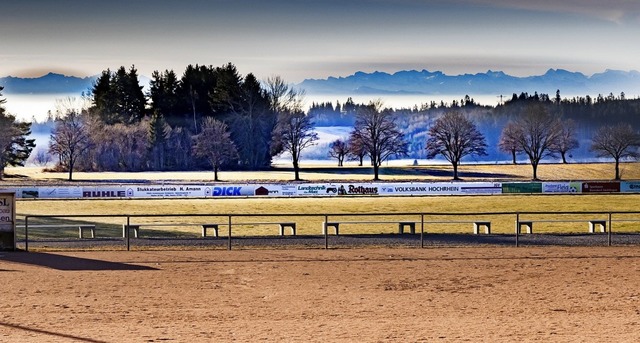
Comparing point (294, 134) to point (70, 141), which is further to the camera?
point (294, 134)

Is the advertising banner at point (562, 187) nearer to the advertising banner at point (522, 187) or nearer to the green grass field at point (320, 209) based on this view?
the advertising banner at point (522, 187)

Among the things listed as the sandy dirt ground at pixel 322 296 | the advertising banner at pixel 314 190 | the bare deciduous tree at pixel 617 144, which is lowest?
the sandy dirt ground at pixel 322 296

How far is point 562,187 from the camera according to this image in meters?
72.4

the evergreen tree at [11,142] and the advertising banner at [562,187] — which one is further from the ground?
the evergreen tree at [11,142]

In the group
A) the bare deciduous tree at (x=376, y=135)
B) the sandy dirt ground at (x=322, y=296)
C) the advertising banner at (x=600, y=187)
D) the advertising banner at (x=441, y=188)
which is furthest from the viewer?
the bare deciduous tree at (x=376, y=135)

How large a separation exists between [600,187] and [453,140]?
46.6 meters

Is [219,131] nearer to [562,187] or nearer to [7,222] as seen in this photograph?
[562,187]

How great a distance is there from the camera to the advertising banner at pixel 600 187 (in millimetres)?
72062

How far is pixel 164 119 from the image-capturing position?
146 metres

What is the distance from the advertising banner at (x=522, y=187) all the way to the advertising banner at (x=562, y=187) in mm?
552

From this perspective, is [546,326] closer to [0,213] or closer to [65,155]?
[0,213]

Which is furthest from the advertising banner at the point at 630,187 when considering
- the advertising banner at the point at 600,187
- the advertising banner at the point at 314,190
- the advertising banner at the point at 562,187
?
the advertising banner at the point at 314,190

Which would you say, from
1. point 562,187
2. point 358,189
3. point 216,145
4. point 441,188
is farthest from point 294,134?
point 562,187

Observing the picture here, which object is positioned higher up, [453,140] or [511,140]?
[511,140]
